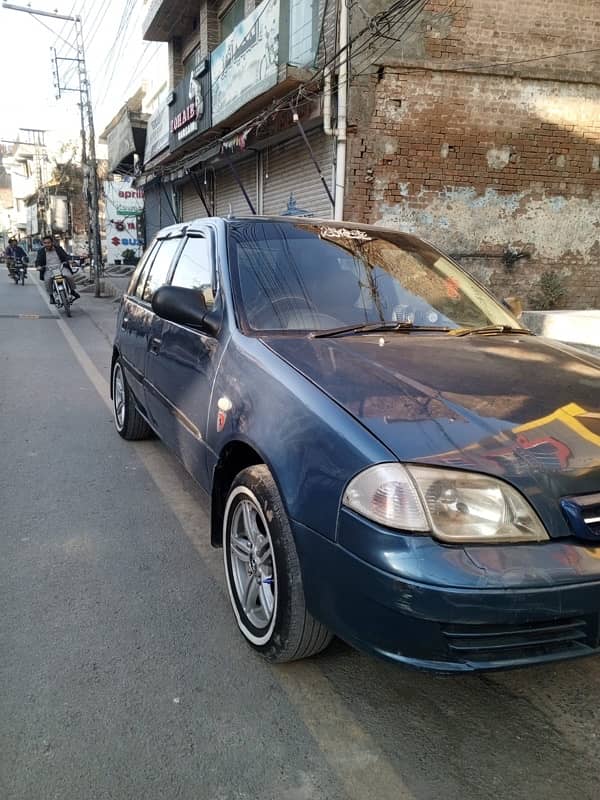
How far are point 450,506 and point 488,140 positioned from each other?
367 inches

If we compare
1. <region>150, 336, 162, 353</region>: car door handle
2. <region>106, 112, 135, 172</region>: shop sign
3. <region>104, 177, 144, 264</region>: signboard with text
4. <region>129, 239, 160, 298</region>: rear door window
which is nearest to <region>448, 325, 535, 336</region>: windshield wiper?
<region>150, 336, 162, 353</region>: car door handle

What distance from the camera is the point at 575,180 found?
1015cm

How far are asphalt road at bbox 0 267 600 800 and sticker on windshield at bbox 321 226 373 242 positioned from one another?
198 centimetres

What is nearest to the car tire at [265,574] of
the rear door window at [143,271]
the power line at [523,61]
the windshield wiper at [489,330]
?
the windshield wiper at [489,330]

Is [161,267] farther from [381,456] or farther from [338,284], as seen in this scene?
[381,456]

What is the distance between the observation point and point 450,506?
76.9 inches

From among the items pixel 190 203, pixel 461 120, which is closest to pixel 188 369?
pixel 461 120

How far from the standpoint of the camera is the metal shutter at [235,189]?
14211 millimetres

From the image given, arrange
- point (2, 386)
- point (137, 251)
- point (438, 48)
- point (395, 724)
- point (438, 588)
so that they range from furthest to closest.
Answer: point (137, 251), point (438, 48), point (2, 386), point (395, 724), point (438, 588)

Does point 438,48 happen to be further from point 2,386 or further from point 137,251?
point 137,251

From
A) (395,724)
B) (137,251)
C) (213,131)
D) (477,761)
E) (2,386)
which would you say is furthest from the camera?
(137,251)

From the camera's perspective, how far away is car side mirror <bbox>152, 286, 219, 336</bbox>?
123 inches

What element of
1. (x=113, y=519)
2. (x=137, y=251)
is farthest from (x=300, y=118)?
(x=137, y=251)

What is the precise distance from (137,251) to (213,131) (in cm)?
1521
